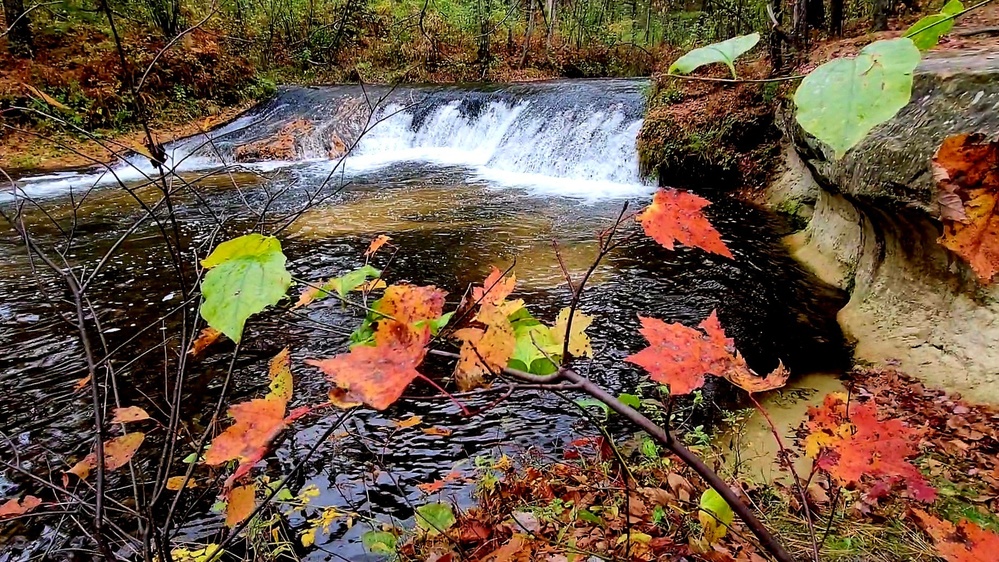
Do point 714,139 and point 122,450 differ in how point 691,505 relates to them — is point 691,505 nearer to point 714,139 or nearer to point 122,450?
point 122,450

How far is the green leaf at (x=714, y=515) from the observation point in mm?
1825

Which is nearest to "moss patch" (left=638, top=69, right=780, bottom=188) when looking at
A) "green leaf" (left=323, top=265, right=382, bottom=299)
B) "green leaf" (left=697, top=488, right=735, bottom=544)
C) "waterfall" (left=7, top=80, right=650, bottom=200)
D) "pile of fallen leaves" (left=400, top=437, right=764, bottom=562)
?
"waterfall" (left=7, top=80, right=650, bottom=200)

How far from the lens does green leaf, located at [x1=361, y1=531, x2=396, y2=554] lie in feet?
7.82

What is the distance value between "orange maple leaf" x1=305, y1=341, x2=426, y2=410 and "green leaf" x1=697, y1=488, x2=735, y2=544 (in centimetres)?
132

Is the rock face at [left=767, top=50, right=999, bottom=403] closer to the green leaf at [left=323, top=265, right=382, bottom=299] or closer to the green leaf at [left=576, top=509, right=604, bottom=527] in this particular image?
the green leaf at [left=576, top=509, right=604, bottom=527]

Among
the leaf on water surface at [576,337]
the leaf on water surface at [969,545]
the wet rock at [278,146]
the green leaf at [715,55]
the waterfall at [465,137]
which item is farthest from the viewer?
the wet rock at [278,146]

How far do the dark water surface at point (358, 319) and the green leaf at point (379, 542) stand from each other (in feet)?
0.19

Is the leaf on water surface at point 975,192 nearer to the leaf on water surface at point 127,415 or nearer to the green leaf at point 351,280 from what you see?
the green leaf at point 351,280

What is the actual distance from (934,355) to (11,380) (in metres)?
5.96

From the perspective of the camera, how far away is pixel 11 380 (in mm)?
3715

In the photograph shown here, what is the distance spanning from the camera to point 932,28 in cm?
64

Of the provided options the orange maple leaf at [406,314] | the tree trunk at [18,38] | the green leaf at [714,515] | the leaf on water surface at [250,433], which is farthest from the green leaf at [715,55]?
the tree trunk at [18,38]

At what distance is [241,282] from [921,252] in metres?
4.43

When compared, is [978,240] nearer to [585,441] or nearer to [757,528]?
Answer: [757,528]
